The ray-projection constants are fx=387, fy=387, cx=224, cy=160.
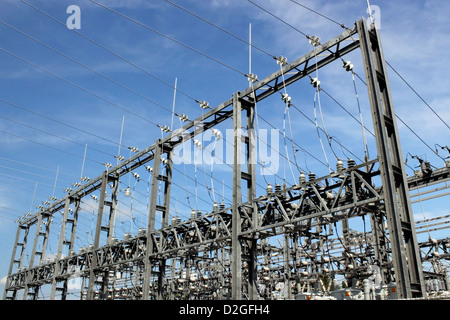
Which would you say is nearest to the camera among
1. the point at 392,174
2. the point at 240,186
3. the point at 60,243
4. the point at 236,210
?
the point at 392,174

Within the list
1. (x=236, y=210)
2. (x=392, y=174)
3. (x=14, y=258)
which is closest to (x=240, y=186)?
(x=236, y=210)

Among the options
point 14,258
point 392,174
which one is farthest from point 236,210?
point 14,258

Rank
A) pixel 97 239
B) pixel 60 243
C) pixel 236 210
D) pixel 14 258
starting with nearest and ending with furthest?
pixel 236 210
pixel 97 239
pixel 60 243
pixel 14 258

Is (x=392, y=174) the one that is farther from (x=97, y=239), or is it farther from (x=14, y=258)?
(x=14, y=258)

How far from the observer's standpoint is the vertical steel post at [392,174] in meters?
10.7

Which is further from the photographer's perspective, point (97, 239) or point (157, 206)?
point (97, 239)

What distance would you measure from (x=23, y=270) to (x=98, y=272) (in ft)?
55.0

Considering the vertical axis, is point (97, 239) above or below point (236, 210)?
above

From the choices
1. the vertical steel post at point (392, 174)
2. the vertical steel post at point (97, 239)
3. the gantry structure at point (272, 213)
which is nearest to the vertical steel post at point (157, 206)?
the gantry structure at point (272, 213)

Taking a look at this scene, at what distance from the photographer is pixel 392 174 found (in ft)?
38.1

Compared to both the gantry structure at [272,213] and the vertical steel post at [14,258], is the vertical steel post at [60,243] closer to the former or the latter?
the gantry structure at [272,213]

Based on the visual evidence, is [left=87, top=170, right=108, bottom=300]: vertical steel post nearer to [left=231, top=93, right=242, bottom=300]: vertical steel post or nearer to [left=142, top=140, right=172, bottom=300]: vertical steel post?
[left=142, top=140, right=172, bottom=300]: vertical steel post
